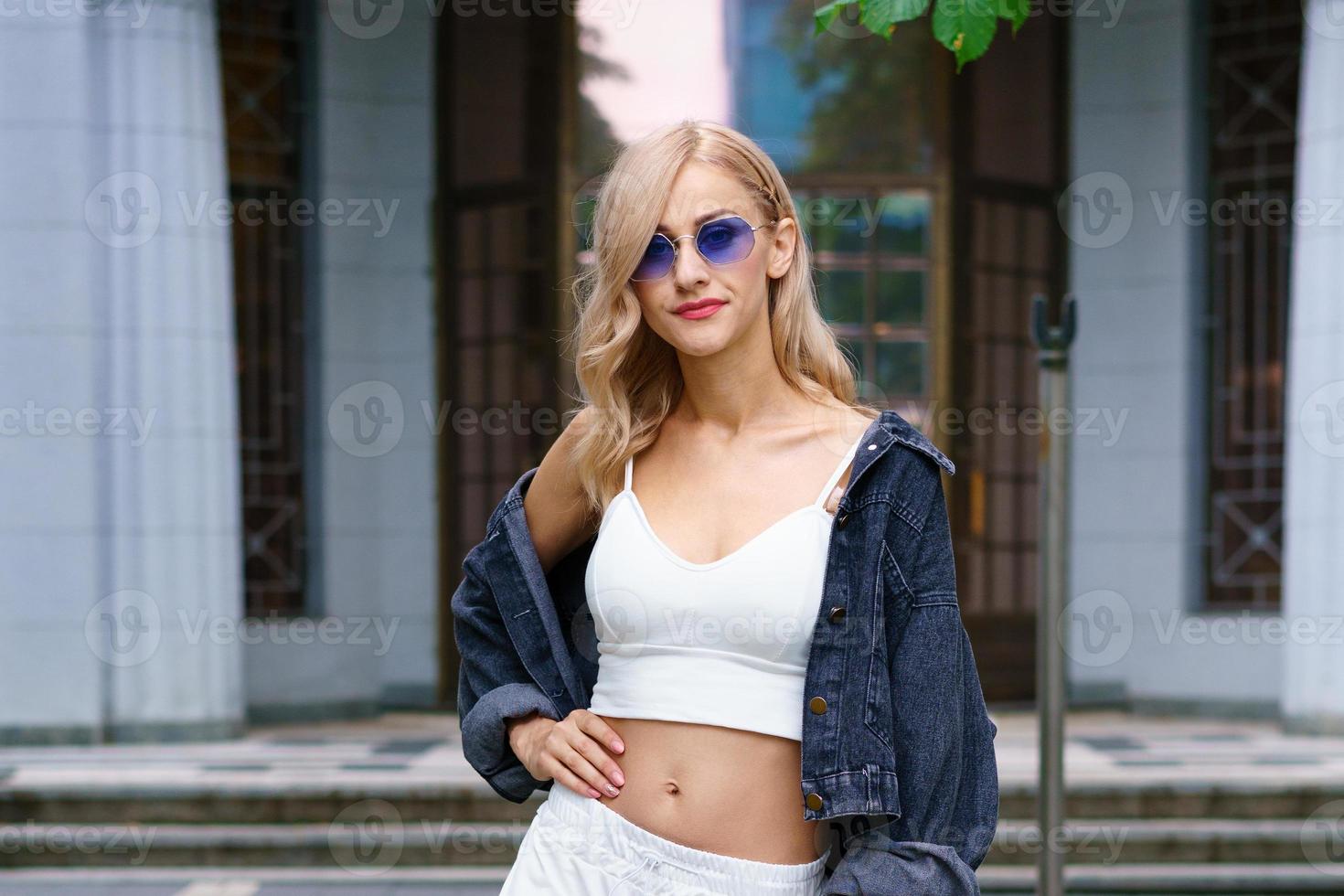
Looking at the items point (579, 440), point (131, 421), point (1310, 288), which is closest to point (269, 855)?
point (131, 421)

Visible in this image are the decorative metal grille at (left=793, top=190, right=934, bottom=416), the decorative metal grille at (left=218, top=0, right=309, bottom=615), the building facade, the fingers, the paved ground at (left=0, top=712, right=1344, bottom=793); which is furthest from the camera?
the decorative metal grille at (left=793, top=190, right=934, bottom=416)

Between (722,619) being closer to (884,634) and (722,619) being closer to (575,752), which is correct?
(884,634)

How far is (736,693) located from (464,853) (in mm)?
4617

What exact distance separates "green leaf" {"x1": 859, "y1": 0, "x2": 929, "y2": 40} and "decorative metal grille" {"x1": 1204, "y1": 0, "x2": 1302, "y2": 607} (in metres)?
7.11

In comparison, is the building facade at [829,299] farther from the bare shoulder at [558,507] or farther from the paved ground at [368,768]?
the bare shoulder at [558,507]

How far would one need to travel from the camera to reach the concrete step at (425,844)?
237 inches

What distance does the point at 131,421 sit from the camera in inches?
296

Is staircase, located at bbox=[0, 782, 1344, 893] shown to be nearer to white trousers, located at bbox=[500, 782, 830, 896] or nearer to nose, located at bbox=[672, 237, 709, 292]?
white trousers, located at bbox=[500, 782, 830, 896]

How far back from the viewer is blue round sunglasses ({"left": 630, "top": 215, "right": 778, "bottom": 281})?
73.2 inches

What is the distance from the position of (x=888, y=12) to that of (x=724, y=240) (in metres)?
0.50

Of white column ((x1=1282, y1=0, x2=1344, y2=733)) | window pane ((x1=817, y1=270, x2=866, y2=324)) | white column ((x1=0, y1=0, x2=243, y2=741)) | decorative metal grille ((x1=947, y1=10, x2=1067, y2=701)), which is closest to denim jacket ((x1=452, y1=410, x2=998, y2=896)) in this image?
white column ((x1=0, y1=0, x2=243, y2=741))

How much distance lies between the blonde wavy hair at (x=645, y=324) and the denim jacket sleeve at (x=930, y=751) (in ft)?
0.99

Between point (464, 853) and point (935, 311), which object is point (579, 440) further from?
point (935, 311)

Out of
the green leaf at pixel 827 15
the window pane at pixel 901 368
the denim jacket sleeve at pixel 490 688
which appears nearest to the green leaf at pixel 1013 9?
the green leaf at pixel 827 15
